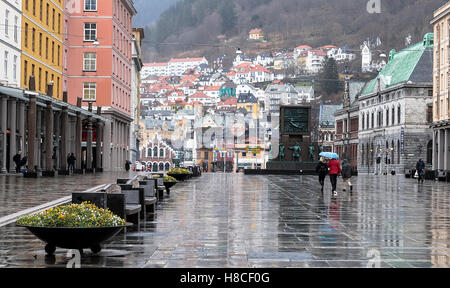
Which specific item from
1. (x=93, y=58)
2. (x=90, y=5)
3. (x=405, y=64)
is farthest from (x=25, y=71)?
(x=405, y=64)

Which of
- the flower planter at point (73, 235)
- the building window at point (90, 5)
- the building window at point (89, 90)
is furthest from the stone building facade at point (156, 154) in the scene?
the flower planter at point (73, 235)

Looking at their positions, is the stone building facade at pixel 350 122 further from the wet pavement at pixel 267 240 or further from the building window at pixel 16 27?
the wet pavement at pixel 267 240

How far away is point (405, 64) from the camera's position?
349 ft

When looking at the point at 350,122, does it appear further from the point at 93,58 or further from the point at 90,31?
the point at 90,31

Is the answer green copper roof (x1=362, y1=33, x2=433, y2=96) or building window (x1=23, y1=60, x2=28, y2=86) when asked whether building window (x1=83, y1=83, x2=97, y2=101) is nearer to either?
building window (x1=23, y1=60, x2=28, y2=86)

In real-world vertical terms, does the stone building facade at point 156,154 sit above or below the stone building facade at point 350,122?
below

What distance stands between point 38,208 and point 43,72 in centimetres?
4949

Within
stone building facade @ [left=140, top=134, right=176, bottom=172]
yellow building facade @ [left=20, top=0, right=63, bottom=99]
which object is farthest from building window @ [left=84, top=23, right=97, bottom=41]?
stone building facade @ [left=140, top=134, right=176, bottom=172]

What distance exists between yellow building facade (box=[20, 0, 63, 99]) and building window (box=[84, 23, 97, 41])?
4.05m

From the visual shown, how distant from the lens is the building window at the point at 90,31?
250ft

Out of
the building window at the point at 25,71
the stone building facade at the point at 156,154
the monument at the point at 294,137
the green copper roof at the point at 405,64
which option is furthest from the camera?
the stone building facade at the point at 156,154

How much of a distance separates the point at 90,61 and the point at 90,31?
3038 mm

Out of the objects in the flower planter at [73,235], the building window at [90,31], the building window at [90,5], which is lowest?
the flower planter at [73,235]

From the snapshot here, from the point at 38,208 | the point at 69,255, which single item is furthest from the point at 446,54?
the point at 69,255
